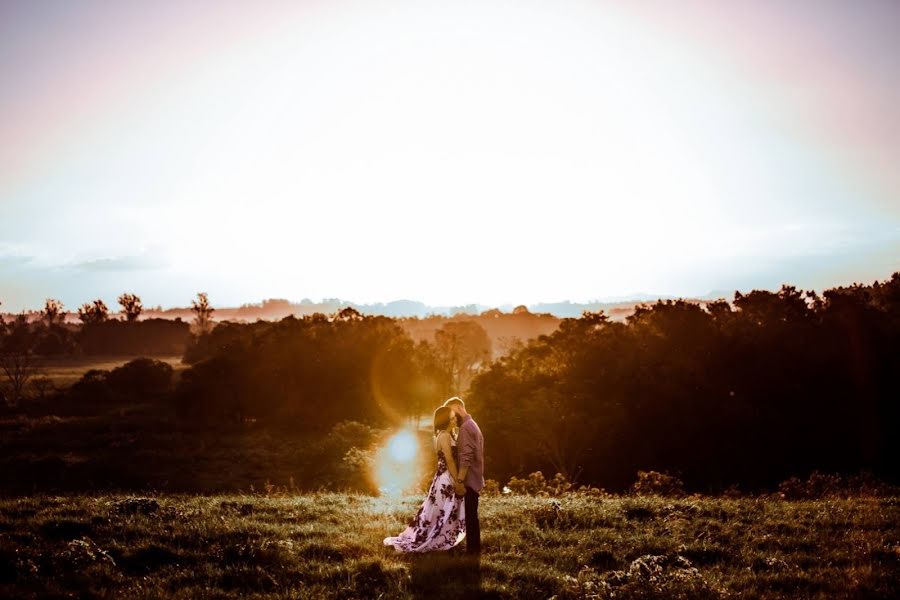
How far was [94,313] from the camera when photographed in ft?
501

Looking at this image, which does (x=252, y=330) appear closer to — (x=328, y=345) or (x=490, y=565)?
(x=328, y=345)

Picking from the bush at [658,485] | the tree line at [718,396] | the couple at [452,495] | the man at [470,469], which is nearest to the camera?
the man at [470,469]

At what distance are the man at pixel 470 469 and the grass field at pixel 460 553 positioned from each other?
519 mm

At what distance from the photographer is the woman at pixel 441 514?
12258 mm

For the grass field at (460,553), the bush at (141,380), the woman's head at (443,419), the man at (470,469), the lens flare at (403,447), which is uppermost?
the woman's head at (443,419)

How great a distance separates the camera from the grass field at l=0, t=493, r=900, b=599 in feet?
31.4

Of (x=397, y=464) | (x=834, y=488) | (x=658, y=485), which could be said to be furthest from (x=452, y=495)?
(x=397, y=464)

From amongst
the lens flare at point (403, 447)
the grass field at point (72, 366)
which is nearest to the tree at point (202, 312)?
the grass field at point (72, 366)

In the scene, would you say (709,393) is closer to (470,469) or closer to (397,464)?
(397,464)

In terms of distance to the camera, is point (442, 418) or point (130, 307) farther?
point (130, 307)

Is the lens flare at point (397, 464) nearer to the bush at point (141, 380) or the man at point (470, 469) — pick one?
the man at point (470, 469)

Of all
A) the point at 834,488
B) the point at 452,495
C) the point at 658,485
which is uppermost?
the point at 452,495

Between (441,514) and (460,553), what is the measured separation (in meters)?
0.96

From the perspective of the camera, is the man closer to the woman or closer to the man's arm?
the man's arm
